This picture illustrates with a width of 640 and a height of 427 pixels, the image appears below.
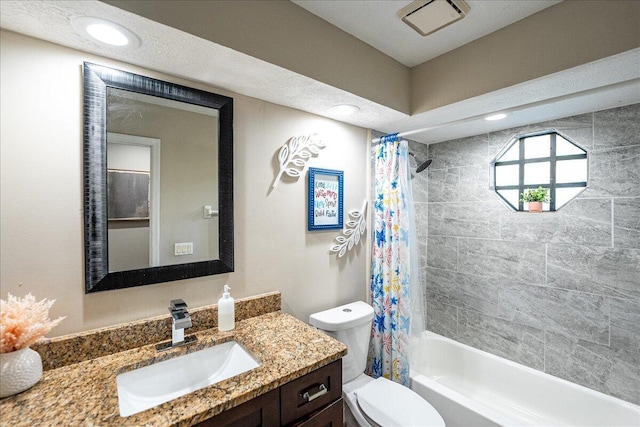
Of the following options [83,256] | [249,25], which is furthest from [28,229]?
[249,25]

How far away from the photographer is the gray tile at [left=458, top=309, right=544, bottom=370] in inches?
85.4

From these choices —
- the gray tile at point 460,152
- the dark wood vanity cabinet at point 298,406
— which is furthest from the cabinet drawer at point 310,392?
the gray tile at point 460,152

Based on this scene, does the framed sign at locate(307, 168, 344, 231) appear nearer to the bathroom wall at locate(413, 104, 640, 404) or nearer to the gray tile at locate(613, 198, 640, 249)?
the bathroom wall at locate(413, 104, 640, 404)

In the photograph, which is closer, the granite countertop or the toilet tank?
the granite countertop

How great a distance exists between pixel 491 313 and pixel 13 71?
10.3ft

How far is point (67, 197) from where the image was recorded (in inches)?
45.6

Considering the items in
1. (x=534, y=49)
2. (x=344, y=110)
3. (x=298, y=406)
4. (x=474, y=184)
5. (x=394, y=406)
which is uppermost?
(x=534, y=49)

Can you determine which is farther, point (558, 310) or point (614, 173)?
point (558, 310)

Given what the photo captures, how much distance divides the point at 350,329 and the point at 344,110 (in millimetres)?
1373

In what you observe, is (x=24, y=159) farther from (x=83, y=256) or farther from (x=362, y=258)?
(x=362, y=258)

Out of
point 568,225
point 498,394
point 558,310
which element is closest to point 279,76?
point 568,225

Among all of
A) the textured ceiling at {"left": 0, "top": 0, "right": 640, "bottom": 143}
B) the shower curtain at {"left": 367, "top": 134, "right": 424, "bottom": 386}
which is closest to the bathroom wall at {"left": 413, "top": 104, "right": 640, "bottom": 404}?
the textured ceiling at {"left": 0, "top": 0, "right": 640, "bottom": 143}

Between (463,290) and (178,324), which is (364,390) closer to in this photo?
(178,324)

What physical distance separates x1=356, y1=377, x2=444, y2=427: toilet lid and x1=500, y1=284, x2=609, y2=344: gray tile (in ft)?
3.75
